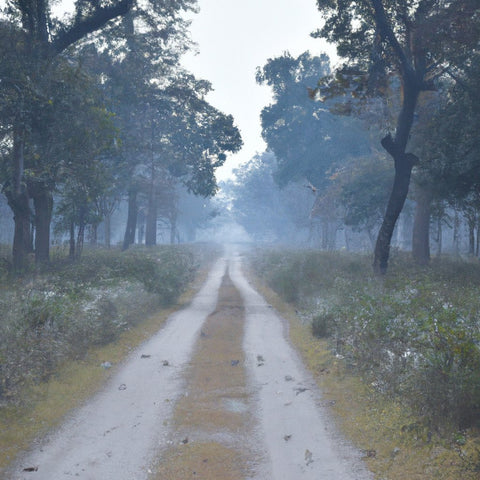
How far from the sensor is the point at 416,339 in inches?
327

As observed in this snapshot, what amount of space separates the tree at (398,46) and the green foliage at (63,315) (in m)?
10.3

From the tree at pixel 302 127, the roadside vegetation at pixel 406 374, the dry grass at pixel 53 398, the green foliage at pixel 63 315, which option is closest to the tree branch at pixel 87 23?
the green foliage at pixel 63 315

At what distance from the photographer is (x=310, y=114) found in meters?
49.8

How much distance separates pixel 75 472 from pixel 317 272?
1790 centimetres

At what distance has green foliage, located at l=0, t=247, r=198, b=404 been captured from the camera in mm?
9475

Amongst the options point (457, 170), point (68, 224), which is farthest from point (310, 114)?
point (457, 170)

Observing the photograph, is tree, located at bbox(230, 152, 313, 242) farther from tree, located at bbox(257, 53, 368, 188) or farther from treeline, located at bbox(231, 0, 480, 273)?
treeline, located at bbox(231, 0, 480, 273)

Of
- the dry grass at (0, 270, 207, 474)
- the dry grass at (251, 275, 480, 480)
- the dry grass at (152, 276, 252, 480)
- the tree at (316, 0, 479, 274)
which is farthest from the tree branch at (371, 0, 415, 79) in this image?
the dry grass at (0, 270, 207, 474)

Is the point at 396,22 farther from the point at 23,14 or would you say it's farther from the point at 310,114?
the point at 310,114

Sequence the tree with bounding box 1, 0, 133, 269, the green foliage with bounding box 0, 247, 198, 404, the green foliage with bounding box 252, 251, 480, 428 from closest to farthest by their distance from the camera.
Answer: the green foliage with bounding box 252, 251, 480, 428
the green foliage with bounding box 0, 247, 198, 404
the tree with bounding box 1, 0, 133, 269

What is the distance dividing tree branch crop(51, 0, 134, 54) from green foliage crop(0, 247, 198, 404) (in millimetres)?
9429

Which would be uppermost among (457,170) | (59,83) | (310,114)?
(310,114)

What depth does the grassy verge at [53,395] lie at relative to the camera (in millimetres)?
7633

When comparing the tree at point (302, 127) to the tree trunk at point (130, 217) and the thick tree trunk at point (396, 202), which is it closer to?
the tree trunk at point (130, 217)
